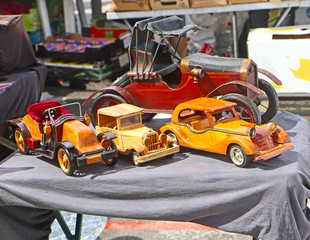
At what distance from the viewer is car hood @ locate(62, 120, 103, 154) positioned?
2430mm

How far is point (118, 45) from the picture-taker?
6.83 m

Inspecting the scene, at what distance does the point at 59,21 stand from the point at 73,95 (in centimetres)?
224

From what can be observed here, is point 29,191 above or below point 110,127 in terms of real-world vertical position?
below

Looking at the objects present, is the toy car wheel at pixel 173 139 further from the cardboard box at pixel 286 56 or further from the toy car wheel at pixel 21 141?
the cardboard box at pixel 286 56

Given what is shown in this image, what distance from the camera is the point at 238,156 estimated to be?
236 cm

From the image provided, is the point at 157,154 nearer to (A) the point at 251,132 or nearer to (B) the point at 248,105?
(A) the point at 251,132

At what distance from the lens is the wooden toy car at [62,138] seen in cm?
240

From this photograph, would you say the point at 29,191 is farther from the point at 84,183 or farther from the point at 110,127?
the point at 110,127

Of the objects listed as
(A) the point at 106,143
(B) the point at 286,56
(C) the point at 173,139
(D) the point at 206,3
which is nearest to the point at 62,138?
(A) the point at 106,143

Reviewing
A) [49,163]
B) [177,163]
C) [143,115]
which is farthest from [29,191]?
[143,115]

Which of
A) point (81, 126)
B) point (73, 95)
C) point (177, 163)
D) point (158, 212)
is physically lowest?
point (73, 95)

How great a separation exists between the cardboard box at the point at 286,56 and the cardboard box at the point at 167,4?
138 cm

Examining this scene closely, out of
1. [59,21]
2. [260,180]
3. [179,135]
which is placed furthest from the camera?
[59,21]

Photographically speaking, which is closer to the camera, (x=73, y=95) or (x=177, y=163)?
(x=177, y=163)
